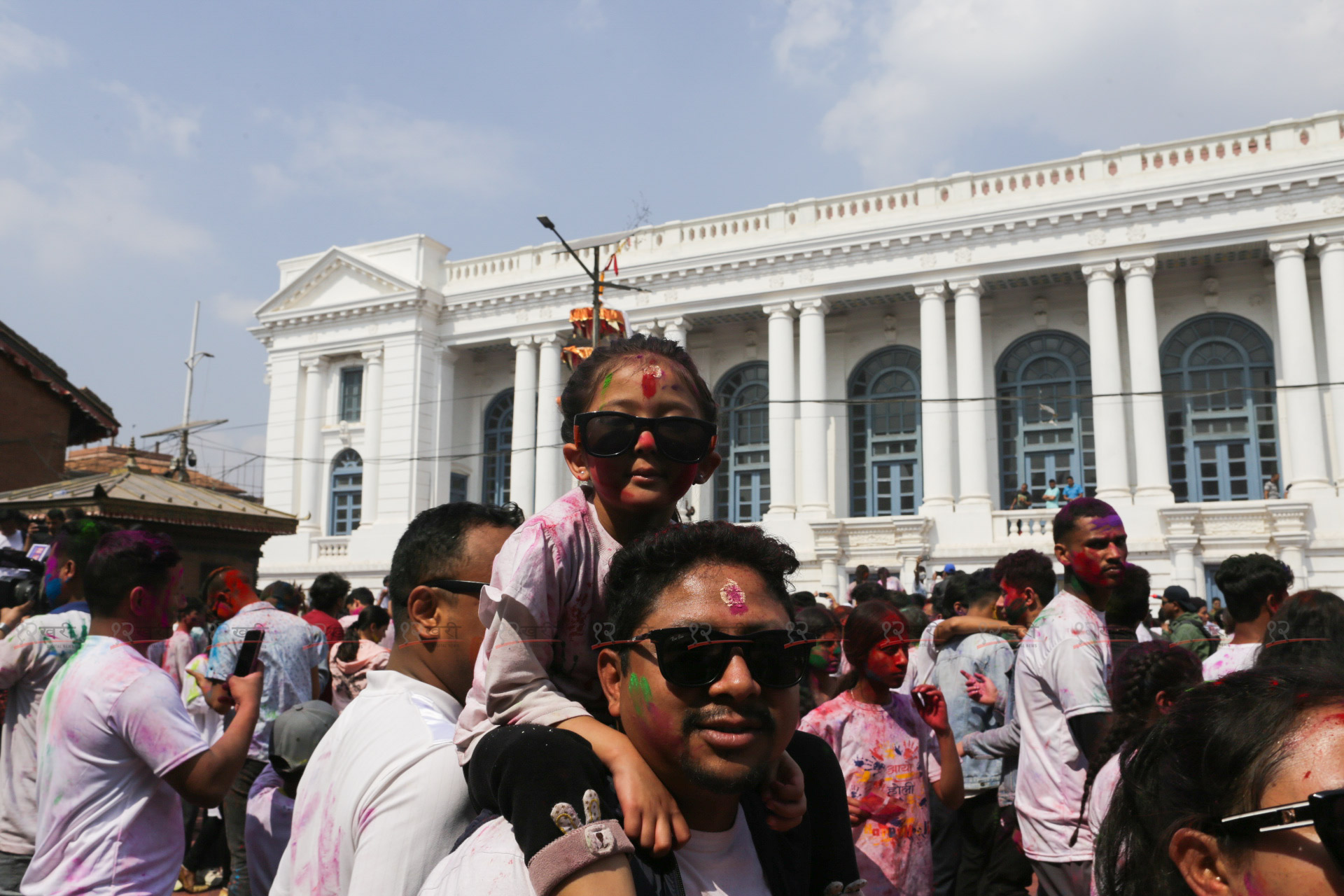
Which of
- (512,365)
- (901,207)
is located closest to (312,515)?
(512,365)

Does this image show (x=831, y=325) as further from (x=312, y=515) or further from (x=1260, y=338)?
(x=312, y=515)

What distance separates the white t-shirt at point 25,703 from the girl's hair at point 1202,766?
377cm

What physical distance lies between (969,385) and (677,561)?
2560cm

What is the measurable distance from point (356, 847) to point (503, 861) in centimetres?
74

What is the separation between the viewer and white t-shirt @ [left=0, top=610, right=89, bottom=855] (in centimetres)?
371

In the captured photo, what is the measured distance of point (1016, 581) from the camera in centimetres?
602

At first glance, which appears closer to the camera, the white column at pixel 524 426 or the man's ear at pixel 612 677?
the man's ear at pixel 612 677

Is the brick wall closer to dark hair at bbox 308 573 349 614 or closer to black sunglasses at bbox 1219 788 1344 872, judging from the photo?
dark hair at bbox 308 573 349 614

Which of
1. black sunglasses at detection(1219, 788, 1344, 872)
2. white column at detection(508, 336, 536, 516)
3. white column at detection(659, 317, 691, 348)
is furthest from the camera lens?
white column at detection(508, 336, 536, 516)

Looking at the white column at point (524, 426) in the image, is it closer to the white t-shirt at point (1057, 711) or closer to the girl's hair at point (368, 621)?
the girl's hair at point (368, 621)

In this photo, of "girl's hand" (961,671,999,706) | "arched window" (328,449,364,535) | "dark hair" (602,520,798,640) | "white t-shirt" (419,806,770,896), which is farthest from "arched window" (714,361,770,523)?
"white t-shirt" (419,806,770,896)

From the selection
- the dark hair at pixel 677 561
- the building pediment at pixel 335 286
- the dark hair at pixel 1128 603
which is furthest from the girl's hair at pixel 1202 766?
the building pediment at pixel 335 286

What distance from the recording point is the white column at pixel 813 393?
91.0 ft

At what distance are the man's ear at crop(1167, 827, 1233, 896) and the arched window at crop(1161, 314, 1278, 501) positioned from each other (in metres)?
26.1
